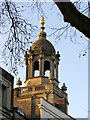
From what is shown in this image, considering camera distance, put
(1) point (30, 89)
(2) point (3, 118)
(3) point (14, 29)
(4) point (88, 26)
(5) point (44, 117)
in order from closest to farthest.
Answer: (4) point (88, 26) < (3) point (14, 29) < (2) point (3, 118) < (5) point (44, 117) < (1) point (30, 89)

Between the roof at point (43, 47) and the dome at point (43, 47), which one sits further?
the roof at point (43, 47)

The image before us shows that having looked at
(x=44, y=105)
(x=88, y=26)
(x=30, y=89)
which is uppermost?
(x=30, y=89)

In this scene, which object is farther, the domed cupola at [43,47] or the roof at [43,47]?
the roof at [43,47]

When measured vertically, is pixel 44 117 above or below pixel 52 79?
below

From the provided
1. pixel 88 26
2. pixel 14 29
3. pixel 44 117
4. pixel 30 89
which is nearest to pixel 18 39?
pixel 14 29

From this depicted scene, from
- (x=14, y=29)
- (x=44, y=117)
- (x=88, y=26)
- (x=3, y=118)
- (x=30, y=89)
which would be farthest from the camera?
(x=30, y=89)

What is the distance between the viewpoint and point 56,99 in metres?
56.6

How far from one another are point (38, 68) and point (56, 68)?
1.88 meters

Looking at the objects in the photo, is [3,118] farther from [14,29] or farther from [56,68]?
[56,68]

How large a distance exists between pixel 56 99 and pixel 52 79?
2159 millimetres

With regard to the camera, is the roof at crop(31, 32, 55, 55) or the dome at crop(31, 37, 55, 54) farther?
the roof at crop(31, 32, 55, 55)

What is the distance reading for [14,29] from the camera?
13.4 meters

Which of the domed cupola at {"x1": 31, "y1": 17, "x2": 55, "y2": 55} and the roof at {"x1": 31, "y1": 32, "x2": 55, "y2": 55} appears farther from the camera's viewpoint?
the roof at {"x1": 31, "y1": 32, "x2": 55, "y2": 55}

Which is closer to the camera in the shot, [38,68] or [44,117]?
[44,117]
